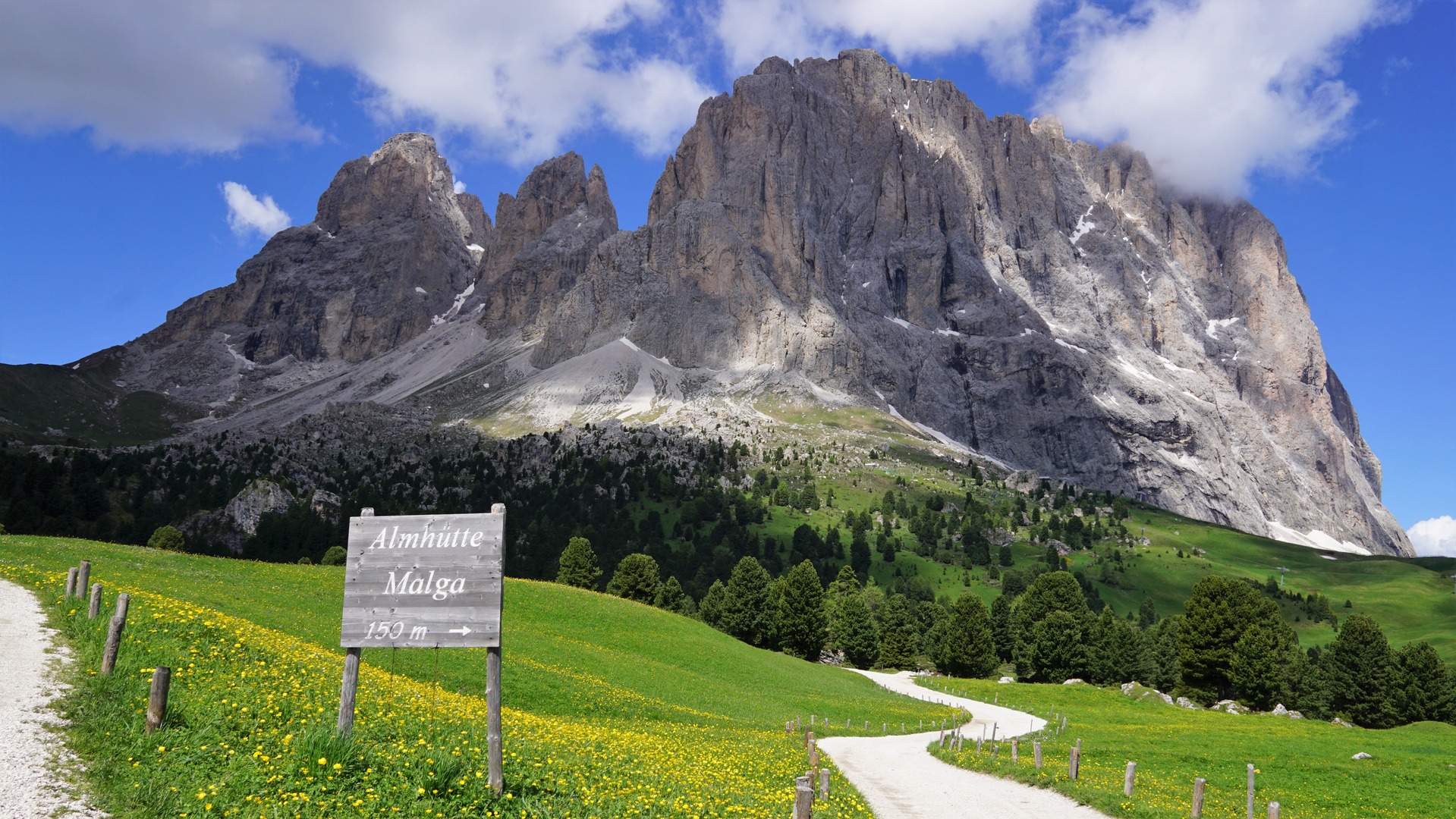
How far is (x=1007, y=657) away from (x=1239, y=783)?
8899cm

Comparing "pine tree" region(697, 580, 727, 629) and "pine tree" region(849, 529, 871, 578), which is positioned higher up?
"pine tree" region(849, 529, 871, 578)

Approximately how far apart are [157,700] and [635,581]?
3640 inches

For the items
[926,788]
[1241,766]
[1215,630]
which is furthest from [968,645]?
[926,788]

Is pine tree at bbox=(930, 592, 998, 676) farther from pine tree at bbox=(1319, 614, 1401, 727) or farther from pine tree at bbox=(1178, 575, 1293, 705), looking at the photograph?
pine tree at bbox=(1319, 614, 1401, 727)

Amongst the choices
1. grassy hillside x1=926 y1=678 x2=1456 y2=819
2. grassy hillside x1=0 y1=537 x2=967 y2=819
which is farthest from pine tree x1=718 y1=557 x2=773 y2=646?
Answer: grassy hillside x1=0 y1=537 x2=967 y2=819

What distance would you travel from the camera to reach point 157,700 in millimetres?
14500

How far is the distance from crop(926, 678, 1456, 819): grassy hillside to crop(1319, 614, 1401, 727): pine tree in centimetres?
2295

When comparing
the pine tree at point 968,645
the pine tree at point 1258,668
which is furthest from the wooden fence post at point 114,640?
the pine tree at point 968,645

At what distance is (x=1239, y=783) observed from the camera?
3134 centimetres

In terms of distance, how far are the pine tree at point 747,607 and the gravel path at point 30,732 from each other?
8811 centimetres

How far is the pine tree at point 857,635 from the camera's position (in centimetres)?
11050

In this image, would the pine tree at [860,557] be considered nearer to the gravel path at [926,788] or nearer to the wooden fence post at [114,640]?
the gravel path at [926,788]

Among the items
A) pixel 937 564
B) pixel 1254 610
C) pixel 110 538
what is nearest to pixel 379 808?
pixel 1254 610

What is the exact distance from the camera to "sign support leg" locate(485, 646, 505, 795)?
14172 mm
